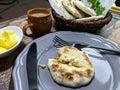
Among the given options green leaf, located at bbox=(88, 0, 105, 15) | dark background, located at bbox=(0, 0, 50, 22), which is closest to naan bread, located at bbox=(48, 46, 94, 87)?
green leaf, located at bbox=(88, 0, 105, 15)

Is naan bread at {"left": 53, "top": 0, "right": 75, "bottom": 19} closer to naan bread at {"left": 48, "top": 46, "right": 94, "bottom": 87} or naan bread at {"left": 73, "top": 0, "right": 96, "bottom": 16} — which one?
naan bread at {"left": 73, "top": 0, "right": 96, "bottom": 16}

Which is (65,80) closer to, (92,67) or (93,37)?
(92,67)

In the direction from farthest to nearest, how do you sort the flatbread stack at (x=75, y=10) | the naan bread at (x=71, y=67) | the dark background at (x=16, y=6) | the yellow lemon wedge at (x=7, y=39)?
the dark background at (x=16, y=6) → the flatbread stack at (x=75, y=10) → the yellow lemon wedge at (x=7, y=39) → the naan bread at (x=71, y=67)

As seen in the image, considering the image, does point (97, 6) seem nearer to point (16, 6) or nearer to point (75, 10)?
point (75, 10)

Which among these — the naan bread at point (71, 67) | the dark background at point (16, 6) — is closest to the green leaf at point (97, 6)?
the naan bread at point (71, 67)

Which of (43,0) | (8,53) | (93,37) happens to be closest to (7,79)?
(8,53)

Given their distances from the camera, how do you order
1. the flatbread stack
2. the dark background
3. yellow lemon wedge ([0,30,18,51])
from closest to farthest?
yellow lemon wedge ([0,30,18,51])
the flatbread stack
the dark background

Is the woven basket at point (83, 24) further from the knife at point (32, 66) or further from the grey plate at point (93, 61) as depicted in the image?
the knife at point (32, 66)
